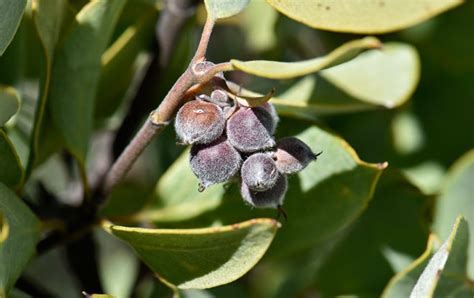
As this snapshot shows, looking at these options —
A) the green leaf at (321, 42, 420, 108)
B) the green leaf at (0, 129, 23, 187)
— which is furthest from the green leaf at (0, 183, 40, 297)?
the green leaf at (321, 42, 420, 108)

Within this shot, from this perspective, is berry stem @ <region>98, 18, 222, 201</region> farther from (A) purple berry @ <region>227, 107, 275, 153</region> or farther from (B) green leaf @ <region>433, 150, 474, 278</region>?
(B) green leaf @ <region>433, 150, 474, 278</region>

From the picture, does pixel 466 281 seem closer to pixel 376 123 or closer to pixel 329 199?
pixel 329 199

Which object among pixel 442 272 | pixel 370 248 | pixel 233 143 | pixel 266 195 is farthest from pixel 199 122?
pixel 370 248

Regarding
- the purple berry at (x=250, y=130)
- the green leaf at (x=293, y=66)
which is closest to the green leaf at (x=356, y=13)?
the green leaf at (x=293, y=66)

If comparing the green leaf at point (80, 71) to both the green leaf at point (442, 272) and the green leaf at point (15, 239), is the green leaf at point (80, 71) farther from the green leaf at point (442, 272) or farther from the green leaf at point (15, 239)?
the green leaf at point (442, 272)

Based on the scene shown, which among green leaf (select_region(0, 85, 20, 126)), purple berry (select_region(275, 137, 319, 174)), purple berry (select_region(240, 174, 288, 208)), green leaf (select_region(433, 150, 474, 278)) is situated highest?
green leaf (select_region(0, 85, 20, 126))

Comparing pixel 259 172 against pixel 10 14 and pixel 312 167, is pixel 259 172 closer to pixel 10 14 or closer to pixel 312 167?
pixel 312 167

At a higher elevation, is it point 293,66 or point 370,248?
point 293,66
